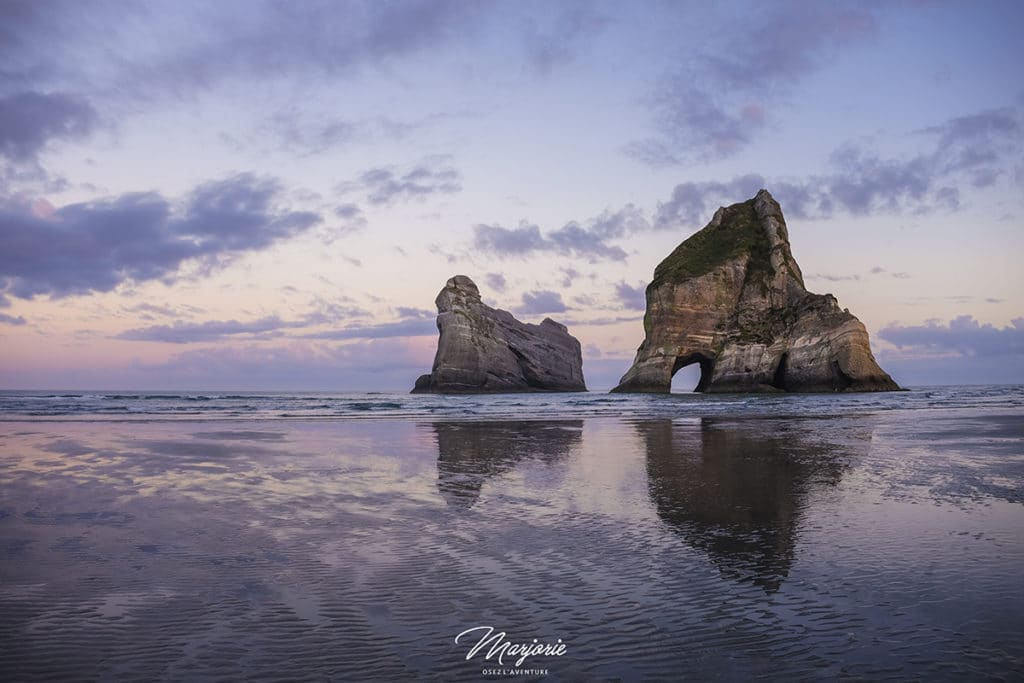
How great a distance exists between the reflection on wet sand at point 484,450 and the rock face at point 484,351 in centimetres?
5791

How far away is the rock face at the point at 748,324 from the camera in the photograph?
61031 mm

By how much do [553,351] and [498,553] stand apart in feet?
297

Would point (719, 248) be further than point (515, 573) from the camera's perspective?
Yes

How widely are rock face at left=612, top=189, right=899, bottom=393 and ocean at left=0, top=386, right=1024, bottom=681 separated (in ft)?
180

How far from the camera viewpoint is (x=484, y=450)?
14.1 metres

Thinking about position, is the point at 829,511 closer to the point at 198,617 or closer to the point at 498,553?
the point at 498,553

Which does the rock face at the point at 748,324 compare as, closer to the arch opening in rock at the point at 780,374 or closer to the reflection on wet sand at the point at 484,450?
the arch opening in rock at the point at 780,374

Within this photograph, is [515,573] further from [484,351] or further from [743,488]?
[484,351]

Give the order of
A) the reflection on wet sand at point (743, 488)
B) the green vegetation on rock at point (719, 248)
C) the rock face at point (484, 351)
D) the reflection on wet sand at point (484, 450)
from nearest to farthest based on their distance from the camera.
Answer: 1. the reflection on wet sand at point (743, 488)
2. the reflection on wet sand at point (484, 450)
3. the green vegetation on rock at point (719, 248)
4. the rock face at point (484, 351)

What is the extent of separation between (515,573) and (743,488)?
5.02 metres

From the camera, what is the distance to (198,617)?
12.8 feet

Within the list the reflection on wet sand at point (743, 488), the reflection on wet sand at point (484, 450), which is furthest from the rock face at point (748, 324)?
the reflection on wet sand at point (743, 488)

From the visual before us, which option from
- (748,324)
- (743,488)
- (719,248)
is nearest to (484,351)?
(719,248)

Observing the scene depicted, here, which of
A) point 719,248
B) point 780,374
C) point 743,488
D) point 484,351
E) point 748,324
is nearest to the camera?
point 743,488
